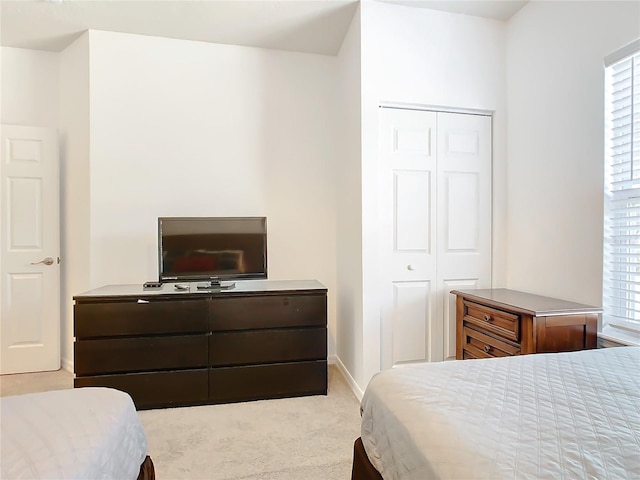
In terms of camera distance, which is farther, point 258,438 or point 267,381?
point 267,381

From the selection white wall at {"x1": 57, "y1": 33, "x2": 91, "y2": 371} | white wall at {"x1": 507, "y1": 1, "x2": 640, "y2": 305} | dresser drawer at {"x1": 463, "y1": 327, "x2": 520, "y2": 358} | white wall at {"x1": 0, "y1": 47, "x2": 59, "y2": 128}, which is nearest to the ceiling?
white wall at {"x1": 0, "y1": 47, "x2": 59, "y2": 128}

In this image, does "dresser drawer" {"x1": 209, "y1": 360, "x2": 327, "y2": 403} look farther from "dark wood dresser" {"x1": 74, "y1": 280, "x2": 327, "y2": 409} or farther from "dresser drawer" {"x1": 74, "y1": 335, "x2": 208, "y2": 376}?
"dresser drawer" {"x1": 74, "y1": 335, "x2": 208, "y2": 376}

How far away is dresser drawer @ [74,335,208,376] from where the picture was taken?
93.5 inches

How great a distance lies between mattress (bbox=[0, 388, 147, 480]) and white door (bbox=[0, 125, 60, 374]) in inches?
94.5

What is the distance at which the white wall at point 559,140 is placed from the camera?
2.06 metres

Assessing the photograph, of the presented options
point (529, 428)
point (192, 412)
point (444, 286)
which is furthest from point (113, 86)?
point (529, 428)

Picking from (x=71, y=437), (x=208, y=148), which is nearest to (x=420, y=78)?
(x=208, y=148)

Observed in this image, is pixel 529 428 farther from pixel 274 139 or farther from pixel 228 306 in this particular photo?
pixel 274 139

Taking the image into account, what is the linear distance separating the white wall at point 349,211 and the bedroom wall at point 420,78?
0.08m

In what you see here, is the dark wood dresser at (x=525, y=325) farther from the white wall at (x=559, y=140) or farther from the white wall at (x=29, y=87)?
the white wall at (x=29, y=87)

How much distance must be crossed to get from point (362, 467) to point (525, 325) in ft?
4.07

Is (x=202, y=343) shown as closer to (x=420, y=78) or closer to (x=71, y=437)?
(x=71, y=437)

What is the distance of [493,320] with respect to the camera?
2.22 metres

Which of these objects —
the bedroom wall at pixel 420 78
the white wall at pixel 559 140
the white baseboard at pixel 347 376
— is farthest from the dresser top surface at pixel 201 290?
the white wall at pixel 559 140
